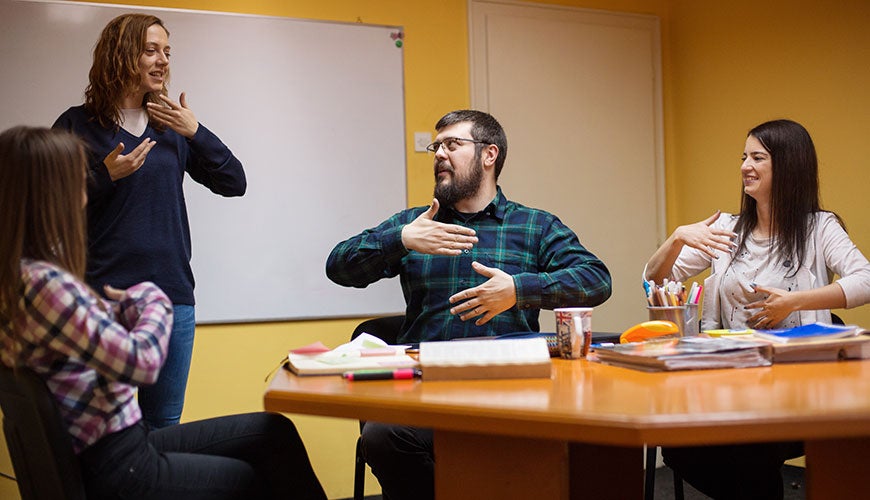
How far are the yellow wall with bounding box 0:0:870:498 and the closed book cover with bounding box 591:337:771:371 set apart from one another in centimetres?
212

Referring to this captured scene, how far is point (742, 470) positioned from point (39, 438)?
159 centimetres

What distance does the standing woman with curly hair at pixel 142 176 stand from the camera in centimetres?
234

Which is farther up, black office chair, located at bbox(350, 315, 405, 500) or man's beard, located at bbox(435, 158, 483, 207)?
man's beard, located at bbox(435, 158, 483, 207)

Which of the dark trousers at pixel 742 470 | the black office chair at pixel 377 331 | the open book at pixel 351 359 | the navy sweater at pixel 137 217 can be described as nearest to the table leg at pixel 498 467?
the open book at pixel 351 359

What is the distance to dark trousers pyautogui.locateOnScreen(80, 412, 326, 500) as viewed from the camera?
1.41m

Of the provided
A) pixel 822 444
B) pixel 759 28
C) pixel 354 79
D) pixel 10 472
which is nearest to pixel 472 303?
pixel 822 444

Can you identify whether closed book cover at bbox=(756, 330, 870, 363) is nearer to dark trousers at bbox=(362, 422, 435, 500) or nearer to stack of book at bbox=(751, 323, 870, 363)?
stack of book at bbox=(751, 323, 870, 363)

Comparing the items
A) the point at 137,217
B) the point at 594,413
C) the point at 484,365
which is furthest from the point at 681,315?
the point at 137,217

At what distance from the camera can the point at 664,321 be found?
1.94m

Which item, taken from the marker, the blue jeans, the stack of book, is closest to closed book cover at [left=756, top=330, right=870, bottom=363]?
the stack of book

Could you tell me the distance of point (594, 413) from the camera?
115cm

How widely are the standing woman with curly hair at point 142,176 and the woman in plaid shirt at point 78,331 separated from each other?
85 cm

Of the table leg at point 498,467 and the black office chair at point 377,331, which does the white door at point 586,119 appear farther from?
the table leg at point 498,467

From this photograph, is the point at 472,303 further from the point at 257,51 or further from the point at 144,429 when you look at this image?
the point at 257,51
